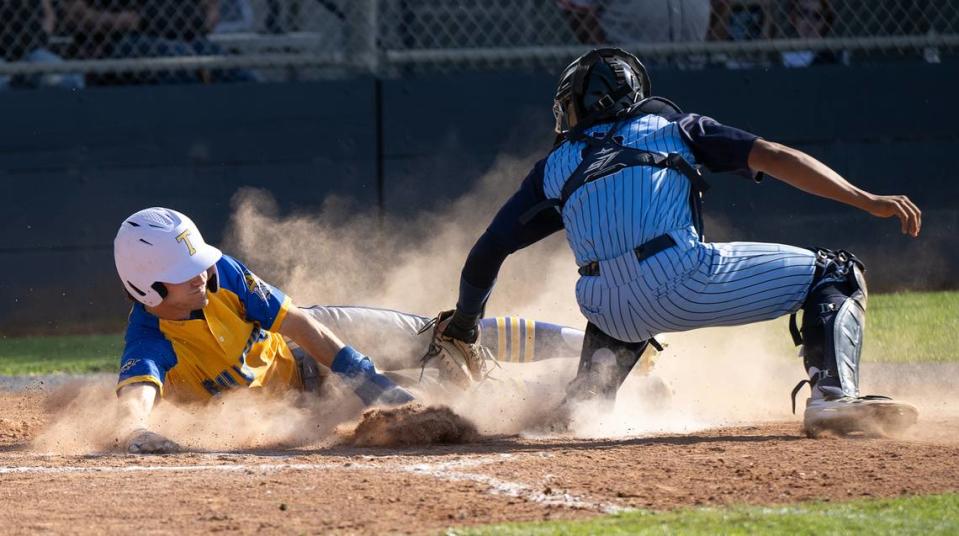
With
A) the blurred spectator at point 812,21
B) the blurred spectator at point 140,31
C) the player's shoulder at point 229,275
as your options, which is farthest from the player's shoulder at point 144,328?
the blurred spectator at point 812,21

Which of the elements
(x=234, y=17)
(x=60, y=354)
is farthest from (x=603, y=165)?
(x=234, y=17)

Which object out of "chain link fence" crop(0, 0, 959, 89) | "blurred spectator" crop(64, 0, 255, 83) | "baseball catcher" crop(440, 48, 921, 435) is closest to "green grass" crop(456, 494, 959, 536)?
"baseball catcher" crop(440, 48, 921, 435)

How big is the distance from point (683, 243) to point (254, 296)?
1.90m

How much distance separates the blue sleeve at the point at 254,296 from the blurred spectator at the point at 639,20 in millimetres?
5142

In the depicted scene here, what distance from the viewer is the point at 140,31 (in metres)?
10.3

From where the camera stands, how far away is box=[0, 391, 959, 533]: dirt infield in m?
4.07

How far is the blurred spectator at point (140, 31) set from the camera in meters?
10.2

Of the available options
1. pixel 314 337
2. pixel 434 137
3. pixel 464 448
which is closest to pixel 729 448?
pixel 464 448

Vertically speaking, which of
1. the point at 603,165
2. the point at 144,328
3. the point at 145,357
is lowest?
the point at 145,357

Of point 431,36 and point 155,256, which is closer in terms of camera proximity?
point 155,256

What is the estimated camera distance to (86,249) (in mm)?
10016

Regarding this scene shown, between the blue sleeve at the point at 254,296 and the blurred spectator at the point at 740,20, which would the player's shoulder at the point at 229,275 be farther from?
the blurred spectator at the point at 740,20

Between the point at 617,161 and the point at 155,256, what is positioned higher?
the point at 617,161

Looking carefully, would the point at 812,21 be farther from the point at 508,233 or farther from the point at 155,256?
the point at 155,256
